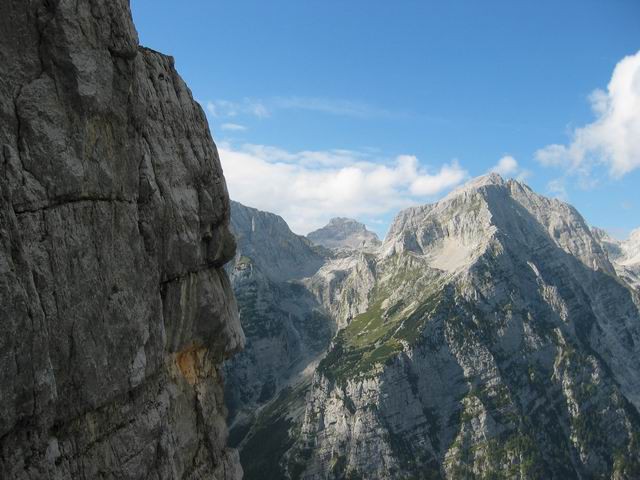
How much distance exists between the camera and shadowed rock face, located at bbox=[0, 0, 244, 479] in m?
22.5

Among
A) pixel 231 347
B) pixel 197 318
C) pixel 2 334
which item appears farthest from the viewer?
pixel 231 347

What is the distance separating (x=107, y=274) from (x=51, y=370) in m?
5.81

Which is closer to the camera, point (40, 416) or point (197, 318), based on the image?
point (40, 416)

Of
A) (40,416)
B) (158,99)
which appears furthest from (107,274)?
(158,99)

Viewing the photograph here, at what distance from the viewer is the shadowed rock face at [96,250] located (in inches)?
886

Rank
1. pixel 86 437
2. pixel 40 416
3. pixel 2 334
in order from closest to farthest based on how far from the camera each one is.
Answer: pixel 2 334, pixel 40 416, pixel 86 437

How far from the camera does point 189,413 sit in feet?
121

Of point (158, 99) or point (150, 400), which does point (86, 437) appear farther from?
point (158, 99)

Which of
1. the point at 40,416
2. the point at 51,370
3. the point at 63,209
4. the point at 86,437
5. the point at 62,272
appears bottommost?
the point at 86,437

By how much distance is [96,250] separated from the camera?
87.6ft

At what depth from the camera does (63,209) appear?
25.1m

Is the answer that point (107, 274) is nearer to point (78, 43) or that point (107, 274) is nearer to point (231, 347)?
point (78, 43)

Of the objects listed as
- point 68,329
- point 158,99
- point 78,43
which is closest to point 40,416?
point 68,329

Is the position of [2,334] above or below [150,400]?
above
